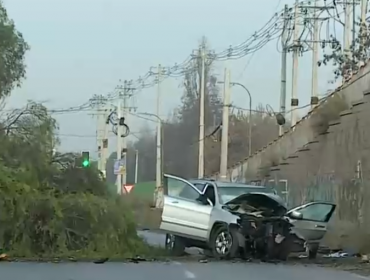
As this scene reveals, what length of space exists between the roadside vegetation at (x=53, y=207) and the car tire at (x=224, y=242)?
2.11 metres

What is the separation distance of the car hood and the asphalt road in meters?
1.58

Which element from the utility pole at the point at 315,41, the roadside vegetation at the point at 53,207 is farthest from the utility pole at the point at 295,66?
the roadside vegetation at the point at 53,207

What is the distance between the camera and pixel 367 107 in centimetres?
2952

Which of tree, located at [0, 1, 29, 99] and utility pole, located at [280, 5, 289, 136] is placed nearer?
tree, located at [0, 1, 29, 99]

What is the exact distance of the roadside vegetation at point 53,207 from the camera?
2081 cm

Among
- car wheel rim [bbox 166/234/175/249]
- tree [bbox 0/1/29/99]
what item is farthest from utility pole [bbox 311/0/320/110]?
car wheel rim [bbox 166/234/175/249]

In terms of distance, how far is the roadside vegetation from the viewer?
20.8 metres

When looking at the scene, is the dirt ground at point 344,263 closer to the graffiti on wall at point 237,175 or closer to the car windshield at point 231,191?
the car windshield at point 231,191

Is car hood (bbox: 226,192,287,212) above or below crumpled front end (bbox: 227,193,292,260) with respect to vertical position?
above

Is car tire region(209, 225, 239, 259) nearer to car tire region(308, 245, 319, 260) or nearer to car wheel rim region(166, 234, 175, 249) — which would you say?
car wheel rim region(166, 234, 175, 249)

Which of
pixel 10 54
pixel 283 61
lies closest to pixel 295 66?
pixel 283 61

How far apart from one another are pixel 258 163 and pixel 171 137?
182ft

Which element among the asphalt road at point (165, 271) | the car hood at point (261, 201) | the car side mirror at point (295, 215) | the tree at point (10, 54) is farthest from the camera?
the tree at point (10, 54)

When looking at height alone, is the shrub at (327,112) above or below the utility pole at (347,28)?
below
